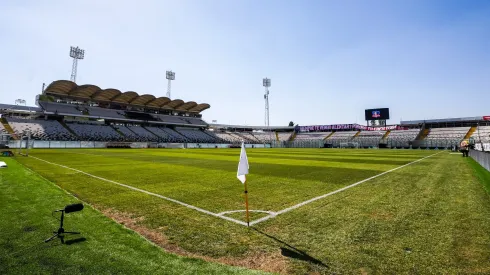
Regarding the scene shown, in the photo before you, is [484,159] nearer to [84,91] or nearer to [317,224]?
[317,224]

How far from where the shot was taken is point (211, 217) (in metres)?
6.55

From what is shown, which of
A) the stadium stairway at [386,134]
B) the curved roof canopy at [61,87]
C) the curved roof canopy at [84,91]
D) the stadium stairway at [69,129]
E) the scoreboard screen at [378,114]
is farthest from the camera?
the stadium stairway at [386,134]

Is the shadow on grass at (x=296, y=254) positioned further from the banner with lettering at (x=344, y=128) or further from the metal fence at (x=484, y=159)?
the banner with lettering at (x=344, y=128)

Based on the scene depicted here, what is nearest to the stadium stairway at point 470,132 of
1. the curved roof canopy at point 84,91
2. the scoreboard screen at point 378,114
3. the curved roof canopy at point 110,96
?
the scoreboard screen at point 378,114

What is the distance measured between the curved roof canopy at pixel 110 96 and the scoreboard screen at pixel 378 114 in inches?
2539

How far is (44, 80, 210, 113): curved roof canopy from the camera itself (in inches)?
2640

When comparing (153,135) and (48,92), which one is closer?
(48,92)

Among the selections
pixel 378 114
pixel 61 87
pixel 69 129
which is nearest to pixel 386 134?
pixel 378 114

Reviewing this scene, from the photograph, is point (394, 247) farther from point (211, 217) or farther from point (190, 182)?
point (190, 182)

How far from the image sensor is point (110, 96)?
76.5 metres

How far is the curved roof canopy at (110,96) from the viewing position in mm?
67062

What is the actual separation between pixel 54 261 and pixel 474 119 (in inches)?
4042

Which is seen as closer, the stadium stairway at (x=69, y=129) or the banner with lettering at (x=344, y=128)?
the stadium stairway at (x=69, y=129)

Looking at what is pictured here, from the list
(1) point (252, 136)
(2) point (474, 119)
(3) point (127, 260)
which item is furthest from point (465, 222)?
(1) point (252, 136)
